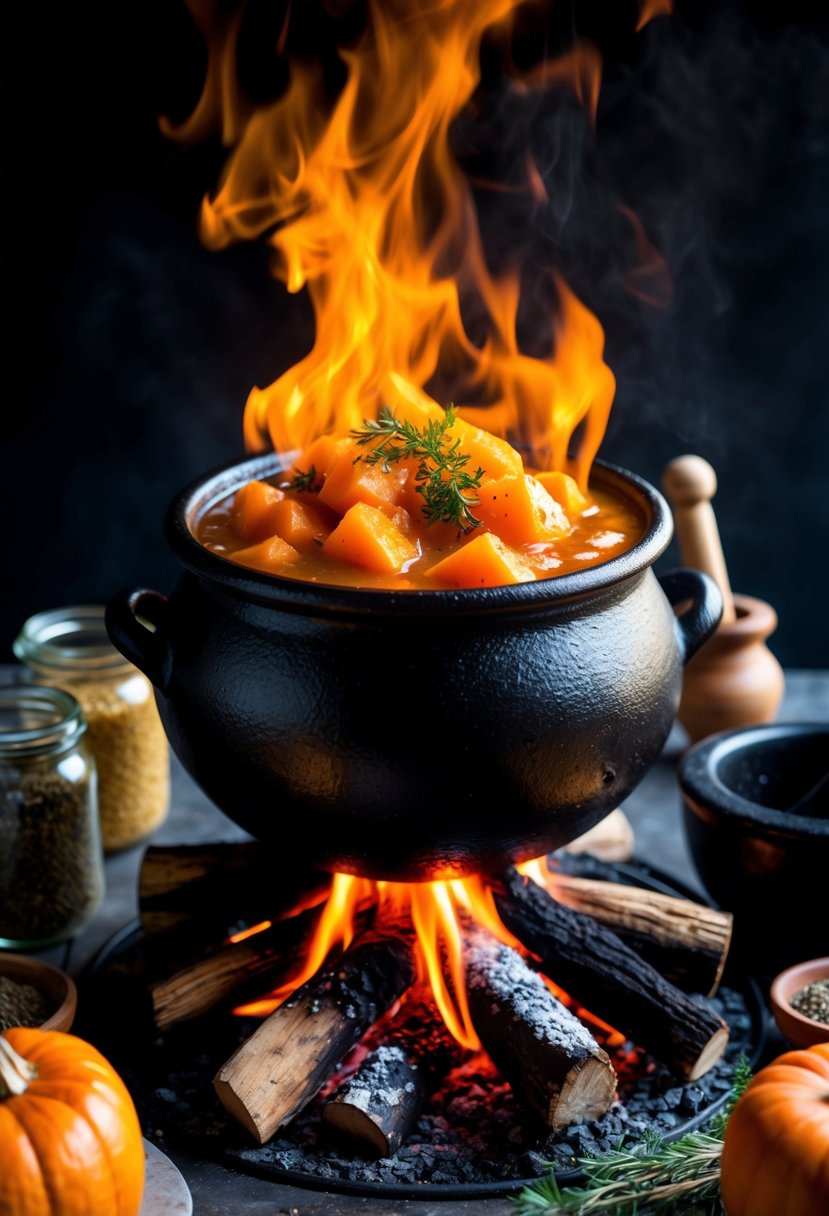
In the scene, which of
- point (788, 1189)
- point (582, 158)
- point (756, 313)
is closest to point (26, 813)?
point (788, 1189)

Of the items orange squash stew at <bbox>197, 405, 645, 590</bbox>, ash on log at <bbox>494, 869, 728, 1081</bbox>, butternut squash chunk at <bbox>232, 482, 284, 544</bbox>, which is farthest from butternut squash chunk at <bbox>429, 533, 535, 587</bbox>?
ash on log at <bbox>494, 869, 728, 1081</bbox>

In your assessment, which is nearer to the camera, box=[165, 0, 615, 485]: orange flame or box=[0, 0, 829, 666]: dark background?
box=[165, 0, 615, 485]: orange flame

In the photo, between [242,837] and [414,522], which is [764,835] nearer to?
[414,522]

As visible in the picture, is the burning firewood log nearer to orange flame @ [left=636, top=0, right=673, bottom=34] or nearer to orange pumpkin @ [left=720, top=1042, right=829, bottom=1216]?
orange pumpkin @ [left=720, top=1042, right=829, bottom=1216]

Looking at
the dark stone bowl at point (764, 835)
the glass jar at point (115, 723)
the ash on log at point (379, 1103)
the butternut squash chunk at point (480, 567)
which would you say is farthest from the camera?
the glass jar at point (115, 723)

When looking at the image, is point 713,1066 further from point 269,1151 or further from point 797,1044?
point 269,1151

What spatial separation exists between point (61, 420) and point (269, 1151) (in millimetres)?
2555

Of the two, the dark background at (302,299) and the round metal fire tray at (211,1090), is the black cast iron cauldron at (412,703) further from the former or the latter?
the dark background at (302,299)

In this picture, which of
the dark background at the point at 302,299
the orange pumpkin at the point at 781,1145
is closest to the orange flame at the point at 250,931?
the orange pumpkin at the point at 781,1145

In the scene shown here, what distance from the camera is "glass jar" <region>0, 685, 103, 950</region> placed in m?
2.92

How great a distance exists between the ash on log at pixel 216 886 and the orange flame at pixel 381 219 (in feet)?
2.90

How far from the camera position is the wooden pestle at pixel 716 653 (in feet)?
11.9

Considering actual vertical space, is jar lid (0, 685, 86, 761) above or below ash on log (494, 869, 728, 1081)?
above

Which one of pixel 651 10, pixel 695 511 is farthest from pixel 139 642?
pixel 651 10
